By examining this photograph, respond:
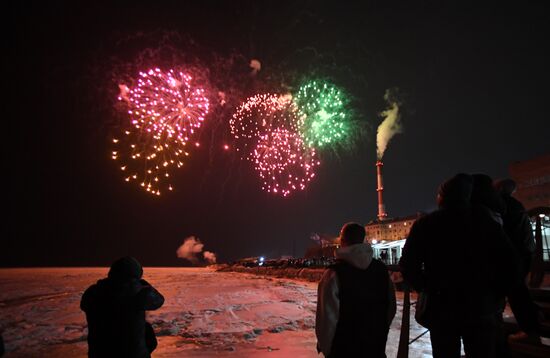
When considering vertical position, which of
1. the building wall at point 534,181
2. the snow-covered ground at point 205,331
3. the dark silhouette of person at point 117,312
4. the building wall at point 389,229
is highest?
the building wall at point 534,181

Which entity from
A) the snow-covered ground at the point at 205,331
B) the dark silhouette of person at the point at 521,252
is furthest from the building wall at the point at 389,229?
the dark silhouette of person at the point at 521,252

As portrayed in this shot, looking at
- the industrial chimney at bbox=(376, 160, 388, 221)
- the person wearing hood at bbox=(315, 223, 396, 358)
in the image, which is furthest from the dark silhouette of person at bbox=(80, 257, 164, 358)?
the industrial chimney at bbox=(376, 160, 388, 221)

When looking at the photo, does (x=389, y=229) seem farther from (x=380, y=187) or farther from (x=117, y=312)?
(x=117, y=312)

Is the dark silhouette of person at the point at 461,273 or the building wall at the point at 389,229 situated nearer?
the dark silhouette of person at the point at 461,273

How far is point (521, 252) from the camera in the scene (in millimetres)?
3211

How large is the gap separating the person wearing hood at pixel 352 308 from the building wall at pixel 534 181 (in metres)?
54.7

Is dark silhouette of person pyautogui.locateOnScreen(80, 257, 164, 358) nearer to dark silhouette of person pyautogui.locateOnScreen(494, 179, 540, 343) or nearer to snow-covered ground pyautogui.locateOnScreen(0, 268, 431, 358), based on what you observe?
snow-covered ground pyautogui.locateOnScreen(0, 268, 431, 358)

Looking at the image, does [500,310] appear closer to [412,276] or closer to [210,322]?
[412,276]

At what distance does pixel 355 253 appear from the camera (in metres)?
2.87

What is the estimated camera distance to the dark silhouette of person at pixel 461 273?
95.0 inches

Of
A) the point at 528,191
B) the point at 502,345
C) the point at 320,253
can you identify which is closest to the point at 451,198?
the point at 502,345

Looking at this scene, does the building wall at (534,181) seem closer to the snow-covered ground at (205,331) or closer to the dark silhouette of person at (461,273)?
the snow-covered ground at (205,331)

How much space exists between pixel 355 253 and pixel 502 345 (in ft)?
5.51

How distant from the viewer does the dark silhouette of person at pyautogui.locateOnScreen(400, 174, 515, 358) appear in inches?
95.0
